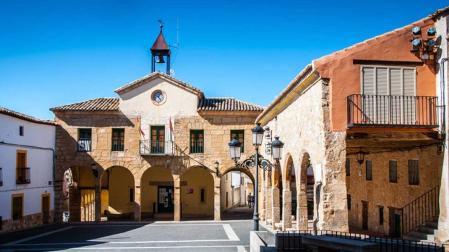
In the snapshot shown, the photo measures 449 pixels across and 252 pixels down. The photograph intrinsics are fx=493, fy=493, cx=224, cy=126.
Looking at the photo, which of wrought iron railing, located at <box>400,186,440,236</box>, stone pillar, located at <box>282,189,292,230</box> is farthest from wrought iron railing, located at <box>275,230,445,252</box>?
stone pillar, located at <box>282,189,292,230</box>

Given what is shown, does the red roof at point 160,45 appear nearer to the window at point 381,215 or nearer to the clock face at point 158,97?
the clock face at point 158,97

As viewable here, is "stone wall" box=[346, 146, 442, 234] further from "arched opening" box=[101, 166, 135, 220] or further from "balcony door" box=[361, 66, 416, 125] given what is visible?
"arched opening" box=[101, 166, 135, 220]

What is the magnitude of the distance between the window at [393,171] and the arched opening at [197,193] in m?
14.7

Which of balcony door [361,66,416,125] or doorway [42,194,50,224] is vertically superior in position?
Answer: balcony door [361,66,416,125]

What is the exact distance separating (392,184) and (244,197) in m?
28.2

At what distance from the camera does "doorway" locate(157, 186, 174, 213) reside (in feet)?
110

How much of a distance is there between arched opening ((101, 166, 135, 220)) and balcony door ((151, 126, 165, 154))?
453 cm

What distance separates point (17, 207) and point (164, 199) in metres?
10.2

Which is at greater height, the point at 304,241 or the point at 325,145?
the point at 325,145

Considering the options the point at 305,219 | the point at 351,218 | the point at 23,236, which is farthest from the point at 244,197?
the point at 305,219

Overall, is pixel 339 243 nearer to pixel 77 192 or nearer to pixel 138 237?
pixel 138 237

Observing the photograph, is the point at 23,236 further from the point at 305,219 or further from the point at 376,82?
the point at 376,82

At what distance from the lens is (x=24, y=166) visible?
26.7 metres

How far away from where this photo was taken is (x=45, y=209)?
29.1m
